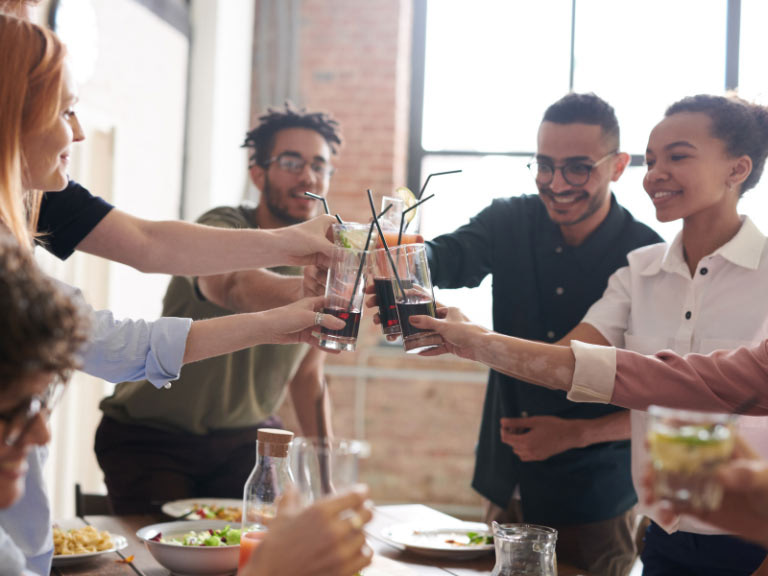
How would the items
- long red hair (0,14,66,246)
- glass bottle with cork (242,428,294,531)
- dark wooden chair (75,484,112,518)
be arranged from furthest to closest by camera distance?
1. dark wooden chair (75,484,112,518)
2. glass bottle with cork (242,428,294,531)
3. long red hair (0,14,66,246)

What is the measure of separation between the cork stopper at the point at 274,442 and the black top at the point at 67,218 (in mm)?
812

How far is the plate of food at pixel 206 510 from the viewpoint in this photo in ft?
6.46

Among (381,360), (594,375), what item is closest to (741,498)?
(594,375)

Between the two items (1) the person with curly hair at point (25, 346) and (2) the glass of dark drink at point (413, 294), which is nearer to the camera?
(1) the person with curly hair at point (25, 346)

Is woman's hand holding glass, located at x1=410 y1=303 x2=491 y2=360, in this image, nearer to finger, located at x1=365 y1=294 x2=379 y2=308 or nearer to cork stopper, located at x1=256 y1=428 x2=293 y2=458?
finger, located at x1=365 y1=294 x2=379 y2=308

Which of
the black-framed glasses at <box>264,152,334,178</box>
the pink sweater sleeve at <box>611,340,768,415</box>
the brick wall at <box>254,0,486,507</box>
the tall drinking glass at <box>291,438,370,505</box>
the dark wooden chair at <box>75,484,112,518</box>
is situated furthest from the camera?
the brick wall at <box>254,0,486,507</box>

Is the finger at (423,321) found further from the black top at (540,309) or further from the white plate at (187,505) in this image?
the white plate at (187,505)

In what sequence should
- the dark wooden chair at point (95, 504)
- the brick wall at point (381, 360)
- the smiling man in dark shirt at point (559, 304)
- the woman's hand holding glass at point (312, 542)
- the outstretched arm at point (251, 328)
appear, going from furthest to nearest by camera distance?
the brick wall at point (381, 360), the dark wooden chair at point (95, 504), the smiling man in dark shirt at point (559, 304), the outstretched arm at point (251, 328), the woman's hand holding glass at point (312, 542)

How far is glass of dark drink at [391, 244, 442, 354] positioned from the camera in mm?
1659

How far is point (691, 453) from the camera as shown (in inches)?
32.4

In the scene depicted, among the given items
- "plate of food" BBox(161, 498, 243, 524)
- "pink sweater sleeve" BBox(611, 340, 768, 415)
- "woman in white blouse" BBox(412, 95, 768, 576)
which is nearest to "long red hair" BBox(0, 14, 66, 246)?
"plate of food" BBox(161, 498, 243, 524)

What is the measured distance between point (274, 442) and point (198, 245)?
783 millimetres

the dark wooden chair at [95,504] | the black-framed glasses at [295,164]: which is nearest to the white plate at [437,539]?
the dark wooden chair at [95,504]

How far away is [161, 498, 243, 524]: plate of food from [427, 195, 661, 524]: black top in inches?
30.8
